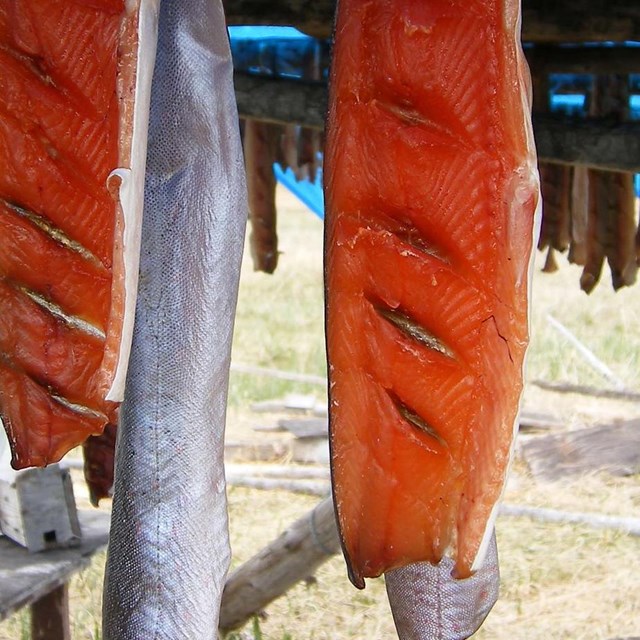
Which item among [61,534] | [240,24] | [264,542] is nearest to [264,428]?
[264,542]

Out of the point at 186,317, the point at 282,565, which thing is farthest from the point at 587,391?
the point at 186,317

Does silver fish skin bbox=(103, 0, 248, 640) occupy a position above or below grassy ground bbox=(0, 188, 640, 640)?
above

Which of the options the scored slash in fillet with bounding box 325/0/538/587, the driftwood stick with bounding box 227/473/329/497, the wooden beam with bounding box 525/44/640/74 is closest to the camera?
the scored slash in fillet with bounding box 325/0/538/587

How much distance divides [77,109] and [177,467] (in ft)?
1.64

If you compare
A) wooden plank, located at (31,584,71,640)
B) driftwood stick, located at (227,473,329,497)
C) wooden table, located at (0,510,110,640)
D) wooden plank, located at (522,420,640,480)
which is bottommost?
wooden plank, located at (522,420,640,480)

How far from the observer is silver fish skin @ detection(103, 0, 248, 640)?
1.42 meters

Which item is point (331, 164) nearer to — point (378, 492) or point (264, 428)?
point (378, 492)

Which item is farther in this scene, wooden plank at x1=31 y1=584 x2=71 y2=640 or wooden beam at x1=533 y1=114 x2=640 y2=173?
wooden plank at x1=31 y1=584 x2=71 y2=640

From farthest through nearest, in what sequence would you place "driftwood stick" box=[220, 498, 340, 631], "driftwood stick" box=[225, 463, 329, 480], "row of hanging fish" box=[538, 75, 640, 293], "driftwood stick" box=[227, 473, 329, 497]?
"driftwood stick" box=[225, 463, 329, 480], "driftwood stick" box=[227, 473, 329, 497], "driftwood stick" box=[220, 498, 340, 631], "row of hanging fish" box=[538, 75, 640, 293]

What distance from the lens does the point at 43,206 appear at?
52.3 inches

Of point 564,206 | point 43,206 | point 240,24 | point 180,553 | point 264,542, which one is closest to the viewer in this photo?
point 43,206

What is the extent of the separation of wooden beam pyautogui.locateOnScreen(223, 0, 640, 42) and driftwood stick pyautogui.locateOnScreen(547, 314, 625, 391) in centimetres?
703

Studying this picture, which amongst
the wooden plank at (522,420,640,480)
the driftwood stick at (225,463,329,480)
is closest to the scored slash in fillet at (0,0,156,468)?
the driftwood stick at (225,463,329,480)

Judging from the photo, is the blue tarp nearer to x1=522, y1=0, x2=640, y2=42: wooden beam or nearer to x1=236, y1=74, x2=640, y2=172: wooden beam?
x1=236, y1=74, x2=640, y2=172: wooden beam
